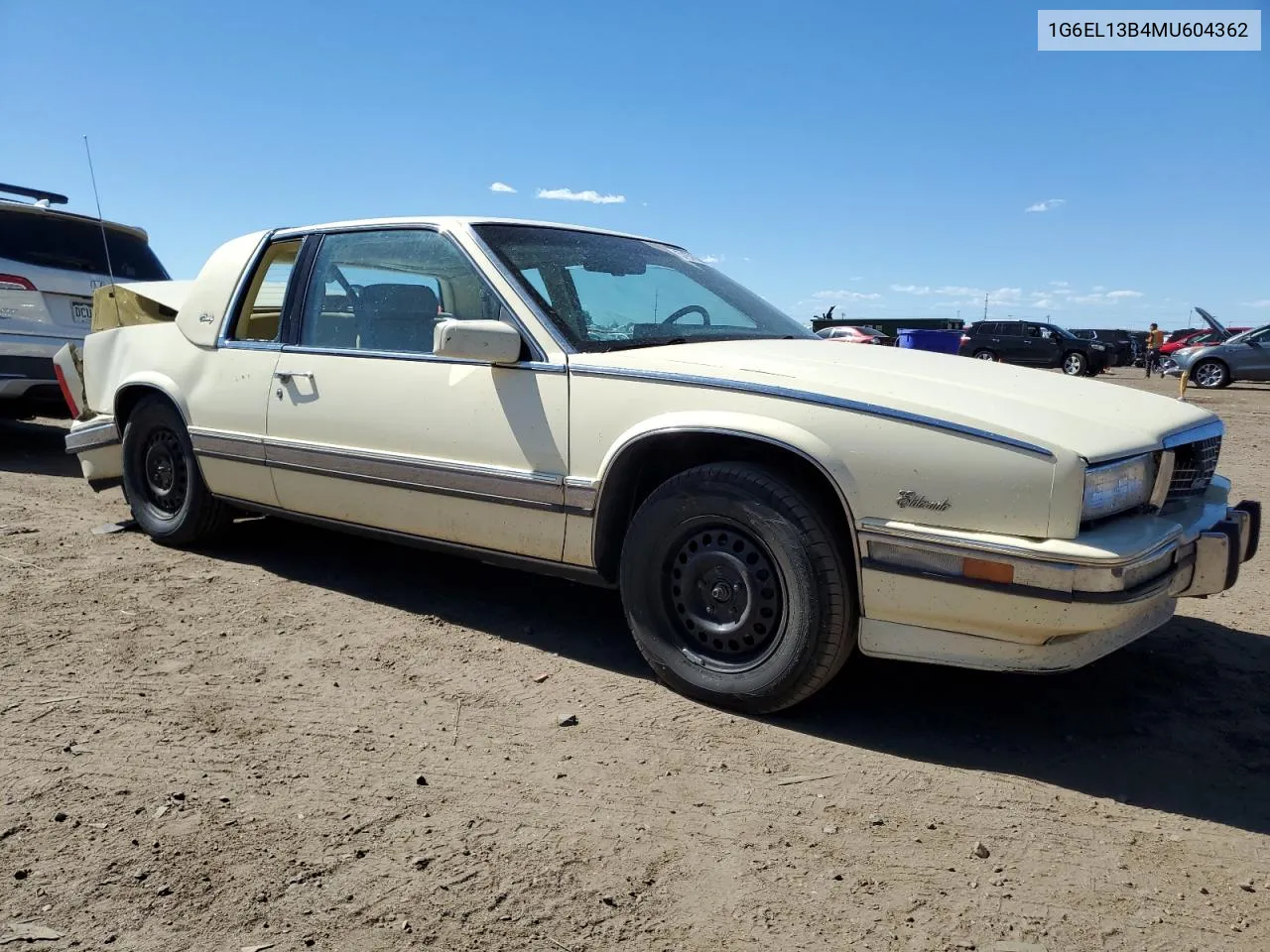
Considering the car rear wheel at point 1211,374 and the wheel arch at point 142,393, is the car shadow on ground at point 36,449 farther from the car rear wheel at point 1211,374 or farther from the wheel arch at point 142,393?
the car rear wheel at point 1211,374

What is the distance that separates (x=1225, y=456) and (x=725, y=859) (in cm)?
837

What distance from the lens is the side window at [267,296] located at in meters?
4.42

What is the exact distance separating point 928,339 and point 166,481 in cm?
1651

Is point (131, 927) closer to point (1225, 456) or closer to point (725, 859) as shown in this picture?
point (725, 859)

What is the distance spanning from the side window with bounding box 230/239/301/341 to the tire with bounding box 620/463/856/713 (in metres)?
2.26

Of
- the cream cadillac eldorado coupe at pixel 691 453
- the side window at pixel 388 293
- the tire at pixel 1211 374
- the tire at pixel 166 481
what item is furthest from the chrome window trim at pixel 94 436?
the tire at pixel 1211 374

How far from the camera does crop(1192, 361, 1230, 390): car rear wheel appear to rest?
2044cm

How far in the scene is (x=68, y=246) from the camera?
746 centimetres

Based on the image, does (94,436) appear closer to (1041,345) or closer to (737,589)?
(737,589)

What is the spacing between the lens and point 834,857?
2.29 meters

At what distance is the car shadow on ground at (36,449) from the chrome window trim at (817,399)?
584 cm

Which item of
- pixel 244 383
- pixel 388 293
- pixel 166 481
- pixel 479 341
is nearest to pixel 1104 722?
pixel 479 341

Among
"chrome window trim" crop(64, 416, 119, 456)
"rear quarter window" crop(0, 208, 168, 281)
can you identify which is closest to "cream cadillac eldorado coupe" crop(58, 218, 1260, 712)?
"chrome window trim" crop(64, 416, 119, 456)

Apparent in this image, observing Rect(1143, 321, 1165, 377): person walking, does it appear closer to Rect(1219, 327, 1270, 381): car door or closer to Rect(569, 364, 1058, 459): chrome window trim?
Rect(1219, 327, 1270, 381): car door
